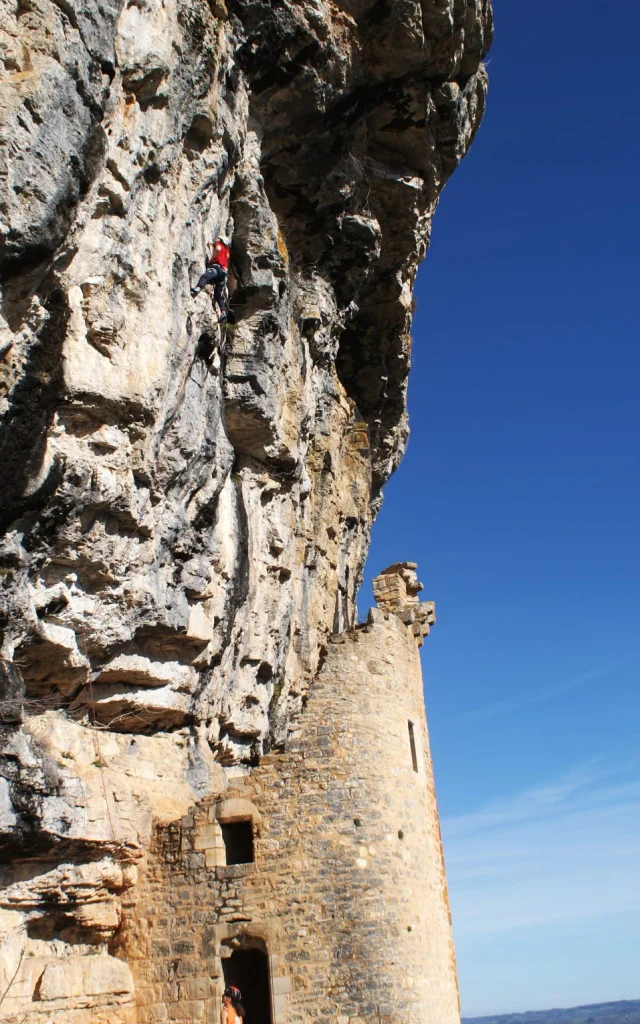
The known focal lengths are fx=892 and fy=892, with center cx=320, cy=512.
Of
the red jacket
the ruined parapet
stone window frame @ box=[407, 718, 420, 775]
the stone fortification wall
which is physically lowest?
the stone fortification wall

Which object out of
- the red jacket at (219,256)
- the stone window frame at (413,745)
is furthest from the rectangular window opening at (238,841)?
the red jacket at (219,256)

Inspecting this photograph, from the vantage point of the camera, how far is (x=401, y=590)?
17.8m

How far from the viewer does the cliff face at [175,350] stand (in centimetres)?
934

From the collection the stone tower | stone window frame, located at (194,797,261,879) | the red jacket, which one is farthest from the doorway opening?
the red jacket

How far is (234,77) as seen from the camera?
42.1 feet

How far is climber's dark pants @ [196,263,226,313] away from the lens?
40.0 ft

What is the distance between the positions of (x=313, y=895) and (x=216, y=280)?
8165mm

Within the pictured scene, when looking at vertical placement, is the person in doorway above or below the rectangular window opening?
below

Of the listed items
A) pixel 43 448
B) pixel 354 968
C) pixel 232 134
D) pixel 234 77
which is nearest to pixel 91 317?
pixel 43 448

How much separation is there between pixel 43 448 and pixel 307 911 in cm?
636

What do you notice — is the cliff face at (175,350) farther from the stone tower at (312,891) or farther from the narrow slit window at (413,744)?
the narrow slit window at (413,744)

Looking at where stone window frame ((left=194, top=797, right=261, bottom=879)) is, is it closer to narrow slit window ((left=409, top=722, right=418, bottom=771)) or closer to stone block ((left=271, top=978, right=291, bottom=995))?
stone block ((left=271, top=978, right=291, bottom=995))

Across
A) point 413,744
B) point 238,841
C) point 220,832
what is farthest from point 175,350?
point 413,744

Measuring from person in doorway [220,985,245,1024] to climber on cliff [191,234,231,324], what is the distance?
872 centimetres
